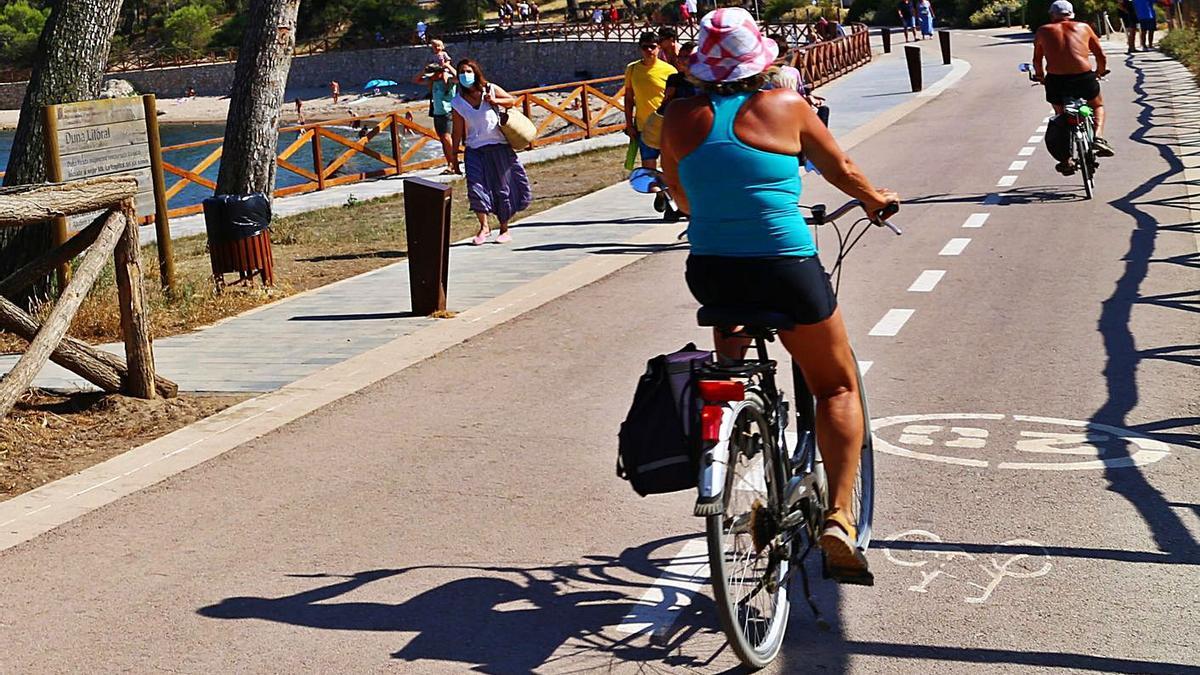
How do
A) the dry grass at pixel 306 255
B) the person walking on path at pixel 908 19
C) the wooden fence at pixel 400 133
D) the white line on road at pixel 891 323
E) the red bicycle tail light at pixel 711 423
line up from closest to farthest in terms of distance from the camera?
the red bicycle tail light at pixel 711 423 → the white line on road at pixel 891 323 → the dry grass at pixel 306 255 → the wooden fence at pixel 400 133 → the person walking on path at pixel 908 19

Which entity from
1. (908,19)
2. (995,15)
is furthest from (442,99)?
(995,15)

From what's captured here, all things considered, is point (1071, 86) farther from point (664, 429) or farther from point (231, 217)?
point (664, 429)

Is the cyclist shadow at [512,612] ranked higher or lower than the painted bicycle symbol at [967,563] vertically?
higher

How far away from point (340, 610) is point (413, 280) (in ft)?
19.5

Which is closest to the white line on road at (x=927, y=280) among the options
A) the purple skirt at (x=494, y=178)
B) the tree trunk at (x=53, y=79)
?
the purple skirt at (x=494, y=178)

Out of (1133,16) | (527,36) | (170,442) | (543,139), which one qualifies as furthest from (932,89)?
(527,36)

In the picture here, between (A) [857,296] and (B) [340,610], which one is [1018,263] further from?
(B) [340,610]

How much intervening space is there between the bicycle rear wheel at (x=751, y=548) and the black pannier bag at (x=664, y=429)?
14 cm

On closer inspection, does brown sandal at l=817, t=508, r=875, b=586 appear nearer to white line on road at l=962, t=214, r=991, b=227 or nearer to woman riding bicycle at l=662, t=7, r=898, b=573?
woman riding bicycle at l=662, t=7, r=898, b=573

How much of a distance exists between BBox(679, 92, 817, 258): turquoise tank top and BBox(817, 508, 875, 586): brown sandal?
819 mm

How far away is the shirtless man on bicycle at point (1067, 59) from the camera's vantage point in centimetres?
1507

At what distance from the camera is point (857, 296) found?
11.0m

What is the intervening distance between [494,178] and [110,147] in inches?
164

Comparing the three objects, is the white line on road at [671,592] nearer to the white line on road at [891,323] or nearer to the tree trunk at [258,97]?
the white line on road at [891,323]
